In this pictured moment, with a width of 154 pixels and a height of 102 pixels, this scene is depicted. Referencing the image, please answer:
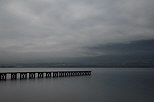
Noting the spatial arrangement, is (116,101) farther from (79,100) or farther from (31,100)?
(31,100)

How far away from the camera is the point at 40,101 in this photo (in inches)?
726

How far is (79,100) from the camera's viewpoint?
1931 cm

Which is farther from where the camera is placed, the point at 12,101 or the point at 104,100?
the point at 104,100

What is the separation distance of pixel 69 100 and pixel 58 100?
110 centimetres

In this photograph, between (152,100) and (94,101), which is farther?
(152,100)

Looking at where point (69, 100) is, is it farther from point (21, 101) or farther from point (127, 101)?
point (127, 101)

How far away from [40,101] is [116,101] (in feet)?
24.7

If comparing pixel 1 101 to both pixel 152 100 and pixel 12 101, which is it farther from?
pixel 152 100

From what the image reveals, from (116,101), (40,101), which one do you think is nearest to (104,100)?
(116,101)

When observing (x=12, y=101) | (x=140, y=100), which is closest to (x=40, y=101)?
(x=12, y=101)

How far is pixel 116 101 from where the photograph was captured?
19375 millimetres

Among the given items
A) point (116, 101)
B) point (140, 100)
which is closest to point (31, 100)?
point (116, 101)

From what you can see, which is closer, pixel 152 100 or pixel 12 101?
pixel 12 101

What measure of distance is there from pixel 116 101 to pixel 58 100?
582cm
